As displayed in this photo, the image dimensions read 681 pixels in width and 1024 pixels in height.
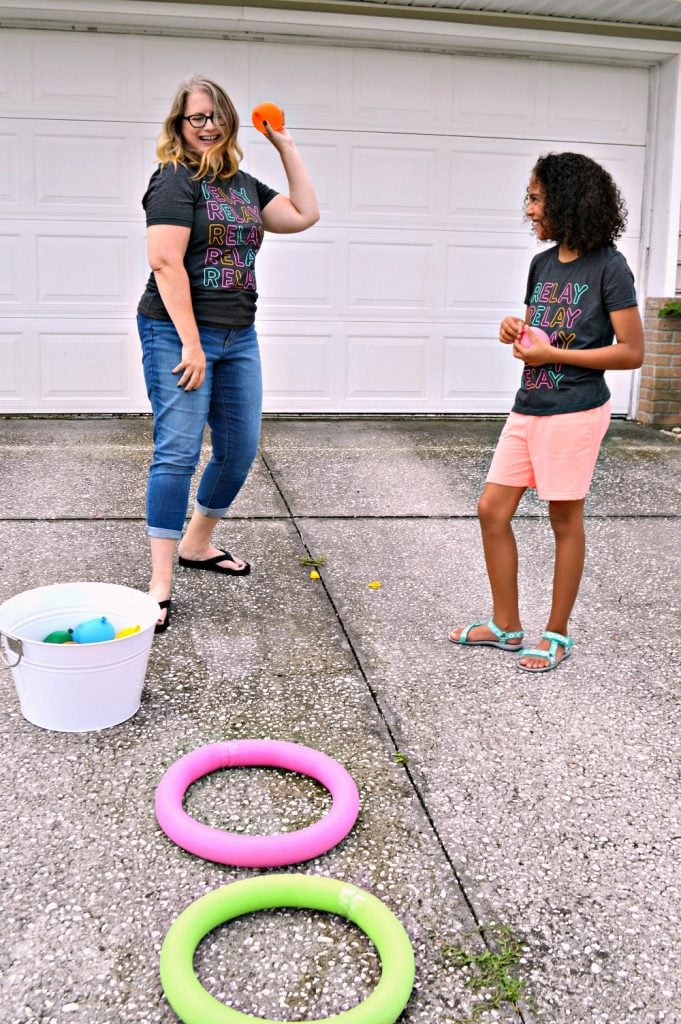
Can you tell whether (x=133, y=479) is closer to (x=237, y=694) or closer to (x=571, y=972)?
(x=237, y=694)

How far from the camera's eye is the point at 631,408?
7750mm

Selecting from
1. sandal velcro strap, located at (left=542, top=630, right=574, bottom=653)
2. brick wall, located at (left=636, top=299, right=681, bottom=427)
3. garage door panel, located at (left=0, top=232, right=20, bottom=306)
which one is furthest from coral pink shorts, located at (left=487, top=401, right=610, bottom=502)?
garage door panel, located at (left=0, top=232, right=20, bottom=306)

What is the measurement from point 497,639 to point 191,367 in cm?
133

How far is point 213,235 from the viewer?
322 centimetres

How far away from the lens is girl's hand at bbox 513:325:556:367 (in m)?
2.88

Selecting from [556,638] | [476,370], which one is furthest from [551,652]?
[476,370]

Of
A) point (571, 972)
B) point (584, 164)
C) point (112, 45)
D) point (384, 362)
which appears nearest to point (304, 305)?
point (384, 362)

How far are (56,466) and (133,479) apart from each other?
53 cm

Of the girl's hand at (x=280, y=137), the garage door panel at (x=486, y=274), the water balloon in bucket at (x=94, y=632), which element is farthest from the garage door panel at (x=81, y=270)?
the water balloon in bucket at (x=94, y=632)

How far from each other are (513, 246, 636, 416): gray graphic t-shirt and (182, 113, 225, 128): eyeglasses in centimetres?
112

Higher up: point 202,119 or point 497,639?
point 202,119

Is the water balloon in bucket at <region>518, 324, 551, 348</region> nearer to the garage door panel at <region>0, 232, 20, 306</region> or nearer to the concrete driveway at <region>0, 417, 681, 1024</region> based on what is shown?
the concrete driveway at <region>0, 417, 681, 1024</region>

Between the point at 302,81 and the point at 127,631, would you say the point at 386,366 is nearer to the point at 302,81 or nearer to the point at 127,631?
the point at 302,81

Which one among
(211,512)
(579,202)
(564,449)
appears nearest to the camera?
(579,202)
